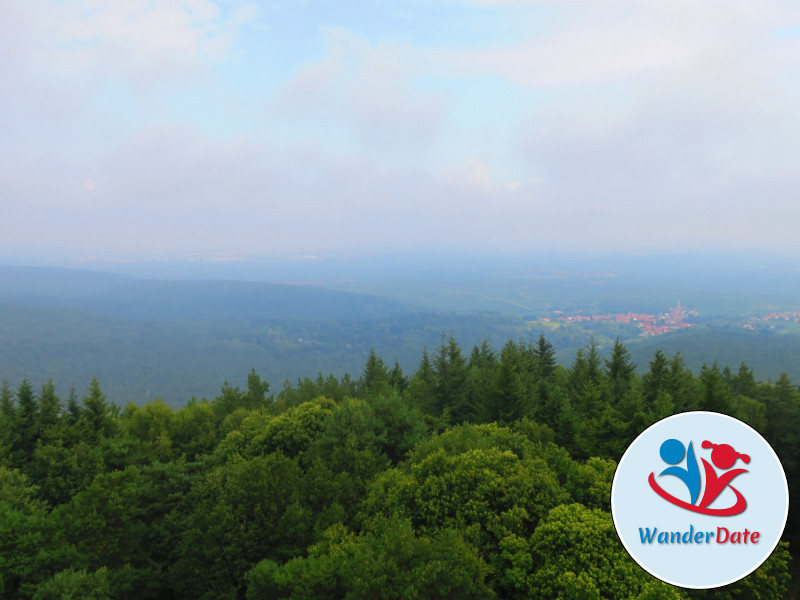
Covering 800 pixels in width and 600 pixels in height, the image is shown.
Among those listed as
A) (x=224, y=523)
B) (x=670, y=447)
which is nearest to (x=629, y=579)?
(x=670, y=447)

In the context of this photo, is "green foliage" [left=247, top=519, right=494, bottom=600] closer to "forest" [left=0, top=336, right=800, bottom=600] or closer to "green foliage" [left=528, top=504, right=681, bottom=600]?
"forest" [left=0, top=336, right=800, bottom=600]

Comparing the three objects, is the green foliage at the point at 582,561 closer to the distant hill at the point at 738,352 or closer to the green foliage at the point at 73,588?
the green foliage at the point at 73,588

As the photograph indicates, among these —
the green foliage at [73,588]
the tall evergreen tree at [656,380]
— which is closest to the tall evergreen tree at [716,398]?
Result: the tall evergreen tree at [656,380]

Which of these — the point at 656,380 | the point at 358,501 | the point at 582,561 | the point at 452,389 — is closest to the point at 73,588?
the point at 358,501

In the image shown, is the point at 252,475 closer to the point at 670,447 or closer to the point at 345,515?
the point at 345,515

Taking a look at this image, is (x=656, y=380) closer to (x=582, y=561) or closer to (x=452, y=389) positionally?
(x=452, y=389)

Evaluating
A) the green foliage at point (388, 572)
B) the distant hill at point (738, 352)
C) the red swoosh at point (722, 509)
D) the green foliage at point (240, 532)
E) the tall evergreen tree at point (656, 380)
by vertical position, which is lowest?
the distant hill at point (738, 352)

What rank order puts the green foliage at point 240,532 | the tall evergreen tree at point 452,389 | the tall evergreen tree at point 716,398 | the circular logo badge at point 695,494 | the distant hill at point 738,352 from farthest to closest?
the distant hill at point 738,352
the tall evergreen tree at point 452,389
the tall evergreen tree at point 716,398
the green foliage at point 240,532
the circular logo badge at point 695,494
